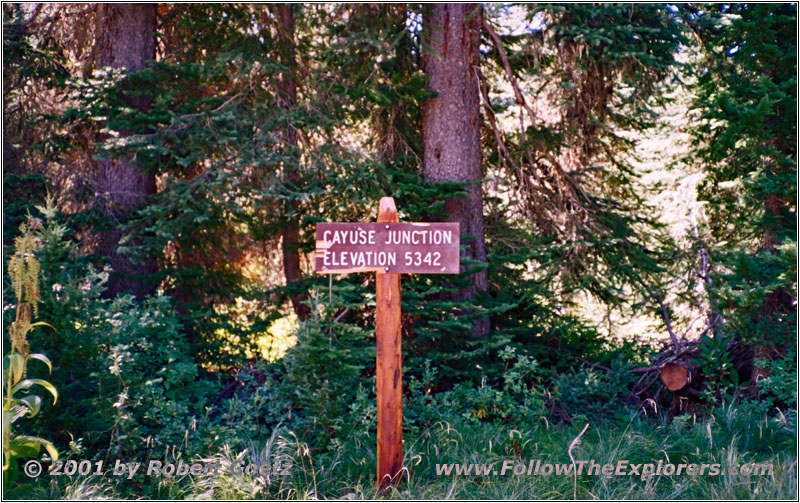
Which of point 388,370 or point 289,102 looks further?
point 289,102

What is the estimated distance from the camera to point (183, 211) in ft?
24.0

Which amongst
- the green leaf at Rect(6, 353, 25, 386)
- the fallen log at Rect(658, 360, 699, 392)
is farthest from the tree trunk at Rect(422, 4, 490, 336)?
the green leaf at Rect(6, 353, 25, 386)

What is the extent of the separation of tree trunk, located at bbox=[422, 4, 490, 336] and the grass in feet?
8.18

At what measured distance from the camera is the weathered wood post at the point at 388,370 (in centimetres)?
492

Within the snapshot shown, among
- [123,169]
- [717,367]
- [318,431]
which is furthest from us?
[123,169]

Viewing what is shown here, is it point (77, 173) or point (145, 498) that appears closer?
point (145, 498)

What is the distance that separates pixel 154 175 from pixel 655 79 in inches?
262

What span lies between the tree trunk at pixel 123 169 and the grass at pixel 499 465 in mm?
3624

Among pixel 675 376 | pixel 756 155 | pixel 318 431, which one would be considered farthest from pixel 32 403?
pixel 756 155

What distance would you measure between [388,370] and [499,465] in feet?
4.19

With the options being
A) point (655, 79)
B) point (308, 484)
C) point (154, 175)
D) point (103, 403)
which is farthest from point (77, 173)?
point (655, 79)

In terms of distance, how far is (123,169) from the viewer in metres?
8.50

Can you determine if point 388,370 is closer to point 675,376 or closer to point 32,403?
point 32,403

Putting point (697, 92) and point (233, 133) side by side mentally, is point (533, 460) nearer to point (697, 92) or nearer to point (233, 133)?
point (233, 133)
